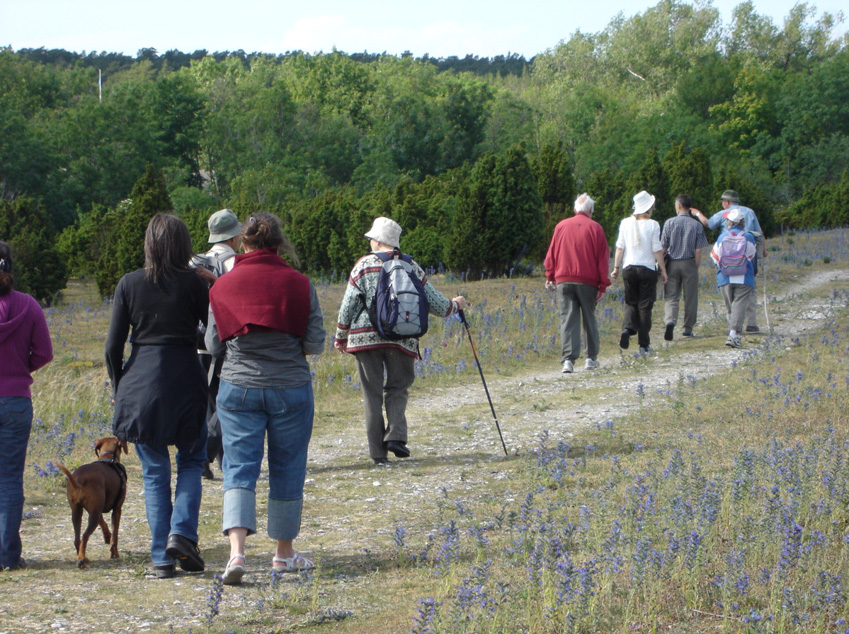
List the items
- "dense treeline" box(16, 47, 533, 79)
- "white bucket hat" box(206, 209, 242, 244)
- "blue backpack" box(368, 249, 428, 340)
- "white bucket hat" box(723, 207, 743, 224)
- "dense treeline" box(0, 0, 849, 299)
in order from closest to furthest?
"white bucket hat" box(206, 209, 242, 244)
"blue backpack" box(368, 249, 428, 340)
"white bucket hat" box(723, 207, 743, 224)
"dense treeline" box(0, 0, 849, 299)
"dense treeline" box(16, 47, 533, 79)

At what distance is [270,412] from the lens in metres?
4.58

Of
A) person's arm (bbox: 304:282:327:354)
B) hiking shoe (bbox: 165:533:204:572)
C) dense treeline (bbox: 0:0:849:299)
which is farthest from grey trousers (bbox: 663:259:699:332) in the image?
hiking shoe (bbox: 165:533:204:572)

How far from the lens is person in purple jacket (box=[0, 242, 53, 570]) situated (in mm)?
4914

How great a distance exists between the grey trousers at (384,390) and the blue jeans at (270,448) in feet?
7.56

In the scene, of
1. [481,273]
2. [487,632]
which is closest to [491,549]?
[487,632]

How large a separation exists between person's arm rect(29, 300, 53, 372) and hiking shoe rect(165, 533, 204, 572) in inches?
48.9

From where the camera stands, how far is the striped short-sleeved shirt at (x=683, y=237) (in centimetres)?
1231

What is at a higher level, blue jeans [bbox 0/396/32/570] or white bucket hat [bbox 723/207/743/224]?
white bucket hat [bbox 723/207/743/224]

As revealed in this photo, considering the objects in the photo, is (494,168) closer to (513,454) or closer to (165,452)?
(513,454)

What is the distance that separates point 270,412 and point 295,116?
57266 mm

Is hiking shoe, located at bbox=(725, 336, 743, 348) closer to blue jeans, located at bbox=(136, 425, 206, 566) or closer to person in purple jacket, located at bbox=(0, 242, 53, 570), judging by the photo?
blue jeans, located at bbox=(136, 425, 206, 566)

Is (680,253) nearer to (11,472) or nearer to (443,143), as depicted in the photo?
(11,472)

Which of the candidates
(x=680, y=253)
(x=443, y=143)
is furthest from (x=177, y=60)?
(x=680, y=253)

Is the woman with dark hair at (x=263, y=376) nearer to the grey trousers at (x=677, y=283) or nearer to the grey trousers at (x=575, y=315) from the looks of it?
the grey trousers at (x=575, y=315)
